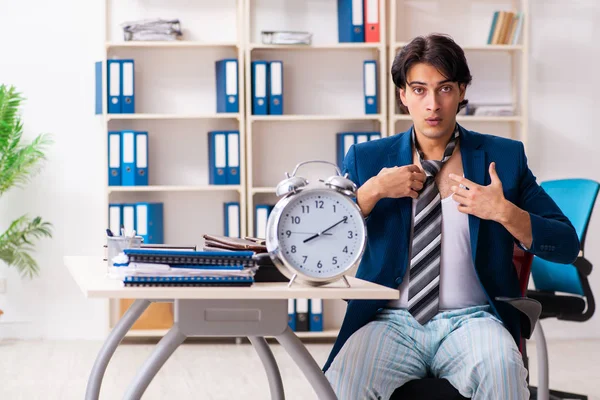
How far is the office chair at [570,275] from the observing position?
3.40 metres

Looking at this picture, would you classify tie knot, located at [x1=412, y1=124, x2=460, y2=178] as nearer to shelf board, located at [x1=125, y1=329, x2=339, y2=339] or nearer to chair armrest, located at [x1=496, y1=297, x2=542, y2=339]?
chair armrest, located at [x1=496, y1=297, x2=542, y2=339]

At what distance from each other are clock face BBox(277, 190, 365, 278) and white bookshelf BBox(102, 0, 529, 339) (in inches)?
128

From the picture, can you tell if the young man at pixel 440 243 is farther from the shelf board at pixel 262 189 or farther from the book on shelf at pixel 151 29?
the book on shelf at pixel 151 29

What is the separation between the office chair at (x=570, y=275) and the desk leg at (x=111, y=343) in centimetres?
167

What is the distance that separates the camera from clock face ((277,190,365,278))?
1.58 meters

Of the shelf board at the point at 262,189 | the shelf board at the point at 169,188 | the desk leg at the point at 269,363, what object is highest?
the shelf board at the point at 169,188

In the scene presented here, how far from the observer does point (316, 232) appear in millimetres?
1600

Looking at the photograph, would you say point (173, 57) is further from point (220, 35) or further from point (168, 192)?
point (168, 192)

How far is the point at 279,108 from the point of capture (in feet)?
15.8

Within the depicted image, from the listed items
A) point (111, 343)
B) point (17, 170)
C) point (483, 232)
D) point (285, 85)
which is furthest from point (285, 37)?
point (483, 232)

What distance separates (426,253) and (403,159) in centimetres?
26

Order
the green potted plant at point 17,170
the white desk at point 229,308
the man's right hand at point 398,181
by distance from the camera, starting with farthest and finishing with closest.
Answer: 1. the green potted plant at point 17,170
2. the man's right hand at point 398,181
3. the white desk at point 229,308

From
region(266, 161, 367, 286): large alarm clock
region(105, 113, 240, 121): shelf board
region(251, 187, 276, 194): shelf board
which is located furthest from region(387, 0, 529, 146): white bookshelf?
region(266, 161, 367, 286): large alarm clock

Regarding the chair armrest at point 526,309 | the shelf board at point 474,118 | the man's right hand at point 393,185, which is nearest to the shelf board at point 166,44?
the shelf board at point 474,118
